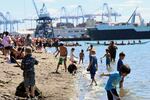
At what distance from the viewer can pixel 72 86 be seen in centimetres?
1678

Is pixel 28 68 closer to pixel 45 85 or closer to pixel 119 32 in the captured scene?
pixel 45 85

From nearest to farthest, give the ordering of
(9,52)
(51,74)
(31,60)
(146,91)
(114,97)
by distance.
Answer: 1. (114,97)
2. (31,60)
3. (146,91)
4. (51,74)
5. (9,52)

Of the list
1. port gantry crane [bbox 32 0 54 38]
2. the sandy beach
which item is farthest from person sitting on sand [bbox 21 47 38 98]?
port gantry crane [bbox 32 0 54 38]

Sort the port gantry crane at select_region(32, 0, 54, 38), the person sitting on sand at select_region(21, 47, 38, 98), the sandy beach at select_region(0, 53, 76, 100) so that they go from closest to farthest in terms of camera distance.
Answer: the person sitting on sand at select_region(21, 47, 38, 98), the sandy beach at select_region(0, 53, 76, 100), the port gantry crane at select_region(32, 0, 54, 38)

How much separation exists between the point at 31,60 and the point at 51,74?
847cm

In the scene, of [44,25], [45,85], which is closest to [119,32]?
[44,25]

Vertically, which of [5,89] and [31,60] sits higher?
[31,60]

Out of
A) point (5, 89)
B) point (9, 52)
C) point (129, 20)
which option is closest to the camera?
point (5, 89)

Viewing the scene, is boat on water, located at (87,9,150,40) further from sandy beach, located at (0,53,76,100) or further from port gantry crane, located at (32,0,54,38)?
sandy beach, located at (0,53,76,100)

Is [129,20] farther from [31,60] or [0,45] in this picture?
[31,60]

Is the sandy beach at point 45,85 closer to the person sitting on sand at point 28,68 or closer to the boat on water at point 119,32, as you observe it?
the person sitting on sand at point 28,68

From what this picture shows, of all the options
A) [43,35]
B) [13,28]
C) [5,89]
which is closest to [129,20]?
[43,35]

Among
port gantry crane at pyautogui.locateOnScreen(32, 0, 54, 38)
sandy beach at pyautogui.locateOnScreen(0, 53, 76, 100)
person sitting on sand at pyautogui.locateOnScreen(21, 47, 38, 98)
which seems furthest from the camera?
port gantry crane at pyautogui.locateOnScreen(32, 0, 54, 38)

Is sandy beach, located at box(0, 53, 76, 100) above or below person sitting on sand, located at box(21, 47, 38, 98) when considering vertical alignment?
below
